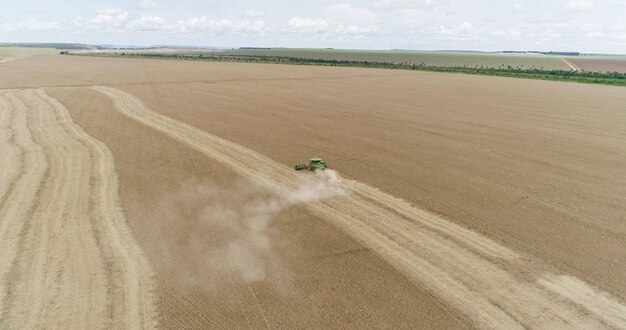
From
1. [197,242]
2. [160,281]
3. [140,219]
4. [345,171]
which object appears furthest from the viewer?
[345,171]

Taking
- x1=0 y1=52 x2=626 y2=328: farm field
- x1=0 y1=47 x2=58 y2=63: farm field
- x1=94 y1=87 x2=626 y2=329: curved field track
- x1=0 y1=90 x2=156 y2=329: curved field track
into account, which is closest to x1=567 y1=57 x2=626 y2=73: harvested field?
x1=0 y1=52 x2=626 y2=328: farm field

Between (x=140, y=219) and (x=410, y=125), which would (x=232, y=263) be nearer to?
(x=140, y=219)

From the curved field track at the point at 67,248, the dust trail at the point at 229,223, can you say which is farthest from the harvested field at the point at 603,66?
the curved field track at the point at 67,248

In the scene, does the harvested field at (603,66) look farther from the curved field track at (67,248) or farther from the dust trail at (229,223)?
the curved field track at (67,248)

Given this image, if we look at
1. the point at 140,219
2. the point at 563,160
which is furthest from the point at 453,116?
the point at 140,219

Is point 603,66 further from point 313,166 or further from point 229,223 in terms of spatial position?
point 229,223

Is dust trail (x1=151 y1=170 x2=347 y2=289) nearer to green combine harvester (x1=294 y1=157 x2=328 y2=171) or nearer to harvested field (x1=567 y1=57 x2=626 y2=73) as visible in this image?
green combine harvester (x1=294 y1=157 x2=328 y2=171)
